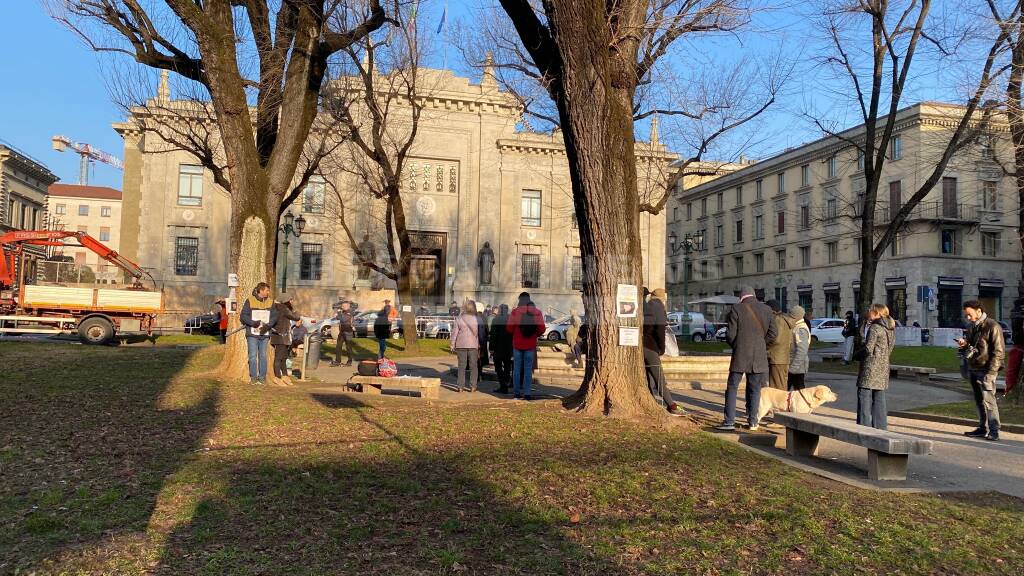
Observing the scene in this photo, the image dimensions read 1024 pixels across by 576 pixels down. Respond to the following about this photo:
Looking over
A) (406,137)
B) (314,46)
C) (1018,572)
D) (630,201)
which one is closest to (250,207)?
(314,46)

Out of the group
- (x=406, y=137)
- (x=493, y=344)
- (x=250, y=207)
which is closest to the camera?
(x=250, y=207)

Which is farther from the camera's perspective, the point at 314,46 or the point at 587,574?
the point at 314,46

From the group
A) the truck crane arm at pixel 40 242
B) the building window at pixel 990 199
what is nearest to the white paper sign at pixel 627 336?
the truck crane arm at pixel 40 242

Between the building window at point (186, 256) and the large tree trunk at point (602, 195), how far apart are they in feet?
119

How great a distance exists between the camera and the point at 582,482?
18.9ft

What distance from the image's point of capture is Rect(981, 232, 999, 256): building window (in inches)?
1921

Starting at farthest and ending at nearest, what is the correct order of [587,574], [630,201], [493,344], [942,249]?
1. [942,249]
2. [493,344]
3. [630,201]
4. [587,574]

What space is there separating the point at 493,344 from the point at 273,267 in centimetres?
462

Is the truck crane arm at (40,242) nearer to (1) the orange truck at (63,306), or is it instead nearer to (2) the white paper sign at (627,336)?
(1) the orange truck at (63,306)

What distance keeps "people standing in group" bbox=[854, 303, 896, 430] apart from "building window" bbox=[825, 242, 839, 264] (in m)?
48.2

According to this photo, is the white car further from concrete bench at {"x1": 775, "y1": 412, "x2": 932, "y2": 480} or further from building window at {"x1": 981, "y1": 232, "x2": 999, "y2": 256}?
concrete bench at {"x1": 775, "y1": 412, "x2": 932, "y2": 480}

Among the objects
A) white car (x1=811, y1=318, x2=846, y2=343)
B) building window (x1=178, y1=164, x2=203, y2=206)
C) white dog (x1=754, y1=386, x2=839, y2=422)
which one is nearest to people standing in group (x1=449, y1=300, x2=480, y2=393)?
white dog (x1=754, y1=386, x2=839, y2=422)

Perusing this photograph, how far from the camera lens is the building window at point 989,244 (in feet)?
160

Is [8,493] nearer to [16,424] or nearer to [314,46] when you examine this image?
[16,424]
